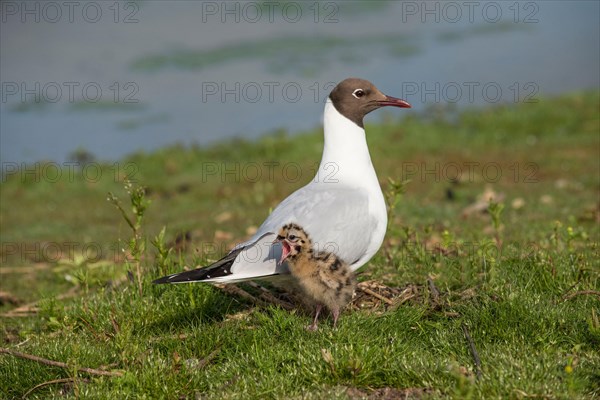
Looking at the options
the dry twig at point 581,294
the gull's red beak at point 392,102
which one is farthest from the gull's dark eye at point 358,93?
the dry twig at point 581,294

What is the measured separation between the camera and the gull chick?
218 inches

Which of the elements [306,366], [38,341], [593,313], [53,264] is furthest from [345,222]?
[53,264]

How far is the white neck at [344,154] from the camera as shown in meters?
6.52

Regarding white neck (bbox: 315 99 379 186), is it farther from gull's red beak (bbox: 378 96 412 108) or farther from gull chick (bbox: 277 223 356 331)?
gull chick (bbox: 277 223 356 331)

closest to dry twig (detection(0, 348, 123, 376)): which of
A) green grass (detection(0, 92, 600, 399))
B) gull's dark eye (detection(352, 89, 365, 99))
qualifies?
green grass (detection(0, 92, 600, 399))

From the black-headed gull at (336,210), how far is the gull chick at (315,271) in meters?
0.13

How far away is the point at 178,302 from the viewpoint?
6480 millimetres

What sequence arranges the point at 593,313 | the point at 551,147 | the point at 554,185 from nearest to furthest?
the point at 593,313 < the point at 554,185 < the point at 551,147

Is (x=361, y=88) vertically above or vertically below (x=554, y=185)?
above

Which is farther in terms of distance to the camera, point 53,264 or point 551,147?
point 551,147

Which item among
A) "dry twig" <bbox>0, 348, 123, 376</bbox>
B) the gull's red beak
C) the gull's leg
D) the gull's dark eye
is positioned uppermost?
the gull's dark eye

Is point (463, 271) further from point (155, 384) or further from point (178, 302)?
point (155, 384)

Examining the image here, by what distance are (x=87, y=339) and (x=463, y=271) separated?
10.4ft

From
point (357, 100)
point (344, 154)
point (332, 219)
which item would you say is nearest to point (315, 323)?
point (332, 219)
